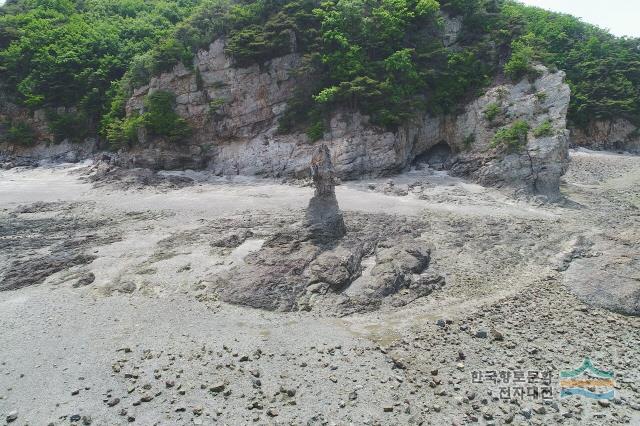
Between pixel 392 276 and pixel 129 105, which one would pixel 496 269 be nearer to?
pixel 392 276

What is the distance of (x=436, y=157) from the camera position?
34.5 metres

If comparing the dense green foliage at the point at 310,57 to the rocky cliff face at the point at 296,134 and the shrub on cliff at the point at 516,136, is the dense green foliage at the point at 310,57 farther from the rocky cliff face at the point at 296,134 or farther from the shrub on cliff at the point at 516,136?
the shrub on cliff at the point at 516,136

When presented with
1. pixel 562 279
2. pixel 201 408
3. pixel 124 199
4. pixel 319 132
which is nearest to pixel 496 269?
pixel 562 279

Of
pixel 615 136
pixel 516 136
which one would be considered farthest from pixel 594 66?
pixel 516 136

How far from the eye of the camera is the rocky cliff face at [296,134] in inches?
1145

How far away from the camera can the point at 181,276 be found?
1628 cm

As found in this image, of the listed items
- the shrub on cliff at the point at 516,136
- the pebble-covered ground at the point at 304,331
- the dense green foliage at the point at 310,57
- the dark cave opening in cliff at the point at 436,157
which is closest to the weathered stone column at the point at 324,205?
the pebble-covered ground at the point at 304,331

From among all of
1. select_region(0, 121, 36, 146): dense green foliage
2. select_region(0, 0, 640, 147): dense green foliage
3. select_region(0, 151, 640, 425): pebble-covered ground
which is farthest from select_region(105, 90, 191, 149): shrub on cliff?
select_region(0, 151, 640, 425): pebble-covered ground

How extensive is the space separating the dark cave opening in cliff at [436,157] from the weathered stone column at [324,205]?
16.7m

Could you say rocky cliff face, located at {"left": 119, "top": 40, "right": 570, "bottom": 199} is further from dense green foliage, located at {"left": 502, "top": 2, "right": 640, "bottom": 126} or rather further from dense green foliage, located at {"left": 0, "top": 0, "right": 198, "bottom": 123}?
dense green foliage, located at {"left": 502, "top": 2, "right": 640, "bottom": 126}

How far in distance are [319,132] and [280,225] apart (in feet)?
42.2

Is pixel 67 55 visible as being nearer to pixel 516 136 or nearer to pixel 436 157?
pixel 436 157

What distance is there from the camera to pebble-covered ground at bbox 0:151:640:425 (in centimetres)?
961

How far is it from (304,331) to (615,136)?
156ft
